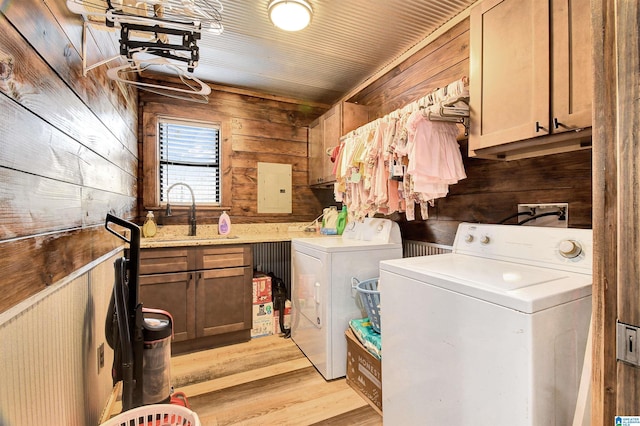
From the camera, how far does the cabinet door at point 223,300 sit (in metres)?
2.41

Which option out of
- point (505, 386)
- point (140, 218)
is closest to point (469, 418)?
point (505, 386)

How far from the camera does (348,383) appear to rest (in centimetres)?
196

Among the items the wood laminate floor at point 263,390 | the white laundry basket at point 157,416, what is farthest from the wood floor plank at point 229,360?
the white laundry basket at point 157,416

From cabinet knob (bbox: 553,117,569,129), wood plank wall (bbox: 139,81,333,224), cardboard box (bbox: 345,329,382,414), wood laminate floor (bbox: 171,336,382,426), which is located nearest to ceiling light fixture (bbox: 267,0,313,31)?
wood plank wall (bbox: 139,81,333,224)

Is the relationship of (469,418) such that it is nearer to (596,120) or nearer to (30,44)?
(596,120)

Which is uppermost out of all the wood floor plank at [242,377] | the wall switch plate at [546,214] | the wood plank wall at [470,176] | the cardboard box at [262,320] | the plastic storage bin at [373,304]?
the wood plank wall at [470,176]

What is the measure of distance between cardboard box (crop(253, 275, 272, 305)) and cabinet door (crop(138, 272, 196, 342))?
21.2 inches

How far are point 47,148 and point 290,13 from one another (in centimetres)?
151

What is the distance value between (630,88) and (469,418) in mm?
1048

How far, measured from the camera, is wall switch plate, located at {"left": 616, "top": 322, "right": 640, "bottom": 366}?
0.56m

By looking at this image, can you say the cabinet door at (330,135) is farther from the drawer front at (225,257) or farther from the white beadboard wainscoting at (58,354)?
the white beadboard wainscoting at (58,354)

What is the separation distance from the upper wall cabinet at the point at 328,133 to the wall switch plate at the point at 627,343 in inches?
94.4

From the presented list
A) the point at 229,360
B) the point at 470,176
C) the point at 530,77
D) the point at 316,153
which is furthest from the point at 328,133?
the point at 229,360

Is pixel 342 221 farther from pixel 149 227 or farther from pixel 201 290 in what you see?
pixel 149 227
